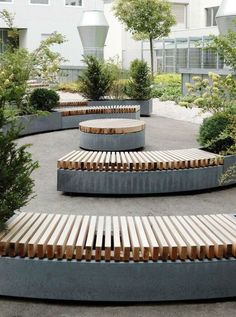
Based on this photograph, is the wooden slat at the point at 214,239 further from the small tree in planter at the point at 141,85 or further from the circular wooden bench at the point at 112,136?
the small tree in planter at the point at 141,85

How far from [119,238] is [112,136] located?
22.4 ft

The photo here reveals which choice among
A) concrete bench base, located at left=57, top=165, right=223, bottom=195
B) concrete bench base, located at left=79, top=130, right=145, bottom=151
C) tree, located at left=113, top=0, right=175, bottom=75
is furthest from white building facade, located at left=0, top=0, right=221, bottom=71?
concrete bench base, located at left=57, top=165, right=223, bottom=195

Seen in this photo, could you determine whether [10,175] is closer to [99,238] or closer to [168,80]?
[99,238]

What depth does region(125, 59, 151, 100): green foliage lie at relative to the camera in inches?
749

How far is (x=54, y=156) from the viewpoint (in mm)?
11805

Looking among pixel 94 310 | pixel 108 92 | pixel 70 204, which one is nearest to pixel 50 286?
pixel 94 310

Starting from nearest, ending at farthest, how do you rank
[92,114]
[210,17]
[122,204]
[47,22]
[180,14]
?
[122,204] → [92,114] → [47,22] → [210,17] → [180,14]

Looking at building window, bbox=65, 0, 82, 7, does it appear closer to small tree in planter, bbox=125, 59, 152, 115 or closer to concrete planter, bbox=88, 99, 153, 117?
small tree in planter, bbox=125, 59, 152, 115

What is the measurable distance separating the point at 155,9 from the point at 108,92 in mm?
13544

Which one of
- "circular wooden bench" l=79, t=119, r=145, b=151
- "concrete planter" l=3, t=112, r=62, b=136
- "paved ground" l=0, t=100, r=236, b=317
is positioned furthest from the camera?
"concrete planter" l=3, t=112, r=62, b=136

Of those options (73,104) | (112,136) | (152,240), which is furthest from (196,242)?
(73,104)

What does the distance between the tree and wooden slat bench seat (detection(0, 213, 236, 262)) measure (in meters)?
26.3

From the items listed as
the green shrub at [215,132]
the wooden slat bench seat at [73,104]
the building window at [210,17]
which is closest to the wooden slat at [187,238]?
the green shrub at [215,132]

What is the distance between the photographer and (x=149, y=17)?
31.2m
